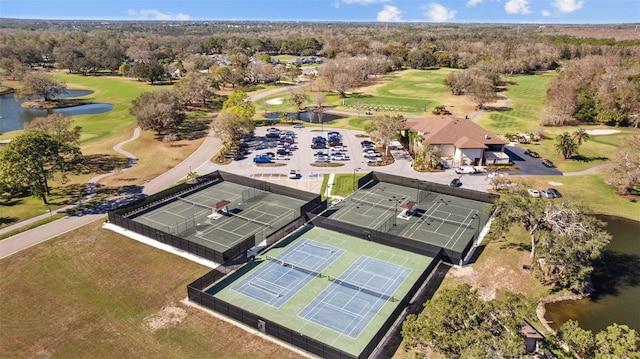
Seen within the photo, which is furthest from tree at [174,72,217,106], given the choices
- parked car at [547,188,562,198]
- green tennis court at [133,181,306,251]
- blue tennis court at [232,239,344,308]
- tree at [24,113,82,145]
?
parked car at [547,188,562,198]

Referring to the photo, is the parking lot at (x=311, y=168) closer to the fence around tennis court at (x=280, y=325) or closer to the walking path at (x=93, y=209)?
the walking path at (x=93, y=209)

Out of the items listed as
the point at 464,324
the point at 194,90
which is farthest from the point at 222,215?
the point at 194,90

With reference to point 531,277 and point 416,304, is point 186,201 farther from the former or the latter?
point 531,277

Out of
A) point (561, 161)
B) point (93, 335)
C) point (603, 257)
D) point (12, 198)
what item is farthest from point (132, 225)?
point (561, 161)

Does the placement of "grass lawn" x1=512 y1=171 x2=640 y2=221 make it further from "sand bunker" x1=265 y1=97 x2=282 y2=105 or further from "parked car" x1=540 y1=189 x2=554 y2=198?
"sand bunker" x1=265 y1=97 x2=282 y2=105

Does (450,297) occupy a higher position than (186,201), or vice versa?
(450,297)

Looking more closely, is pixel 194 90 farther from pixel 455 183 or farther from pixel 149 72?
pixel 455 183

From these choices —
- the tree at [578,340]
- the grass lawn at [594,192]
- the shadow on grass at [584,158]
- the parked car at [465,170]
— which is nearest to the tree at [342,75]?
the parked car at [465,170]
